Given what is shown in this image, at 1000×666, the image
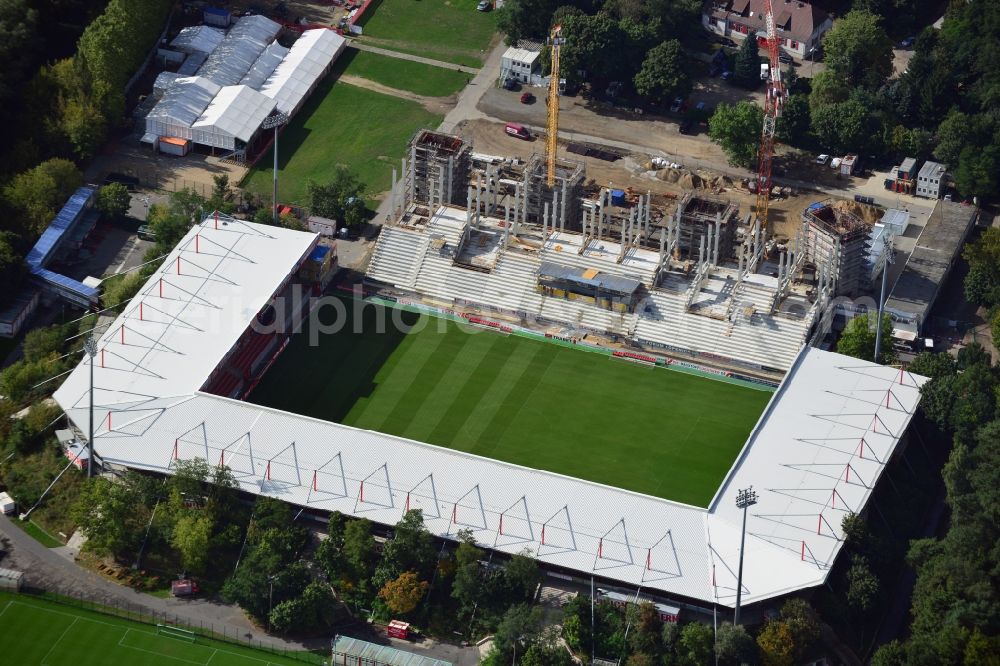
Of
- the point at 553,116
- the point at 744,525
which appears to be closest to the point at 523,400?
the point at 744,525

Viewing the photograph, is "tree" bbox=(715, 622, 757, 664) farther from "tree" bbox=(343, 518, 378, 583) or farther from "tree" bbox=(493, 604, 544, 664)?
"tree" bbox=(343, 518, 378, 583)

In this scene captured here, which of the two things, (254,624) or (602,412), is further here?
(602,412)

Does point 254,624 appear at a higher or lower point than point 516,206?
lower

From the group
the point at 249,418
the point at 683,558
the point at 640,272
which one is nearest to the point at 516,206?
the point at 640,272

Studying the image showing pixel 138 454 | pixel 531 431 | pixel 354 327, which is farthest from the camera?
pixel 354 327

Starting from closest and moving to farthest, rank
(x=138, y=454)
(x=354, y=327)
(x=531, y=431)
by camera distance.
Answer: (x=138, y=454)
(x=531, y=431)
(x=354, y=327)

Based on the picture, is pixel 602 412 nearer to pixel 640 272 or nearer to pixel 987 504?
pixel 640 272
